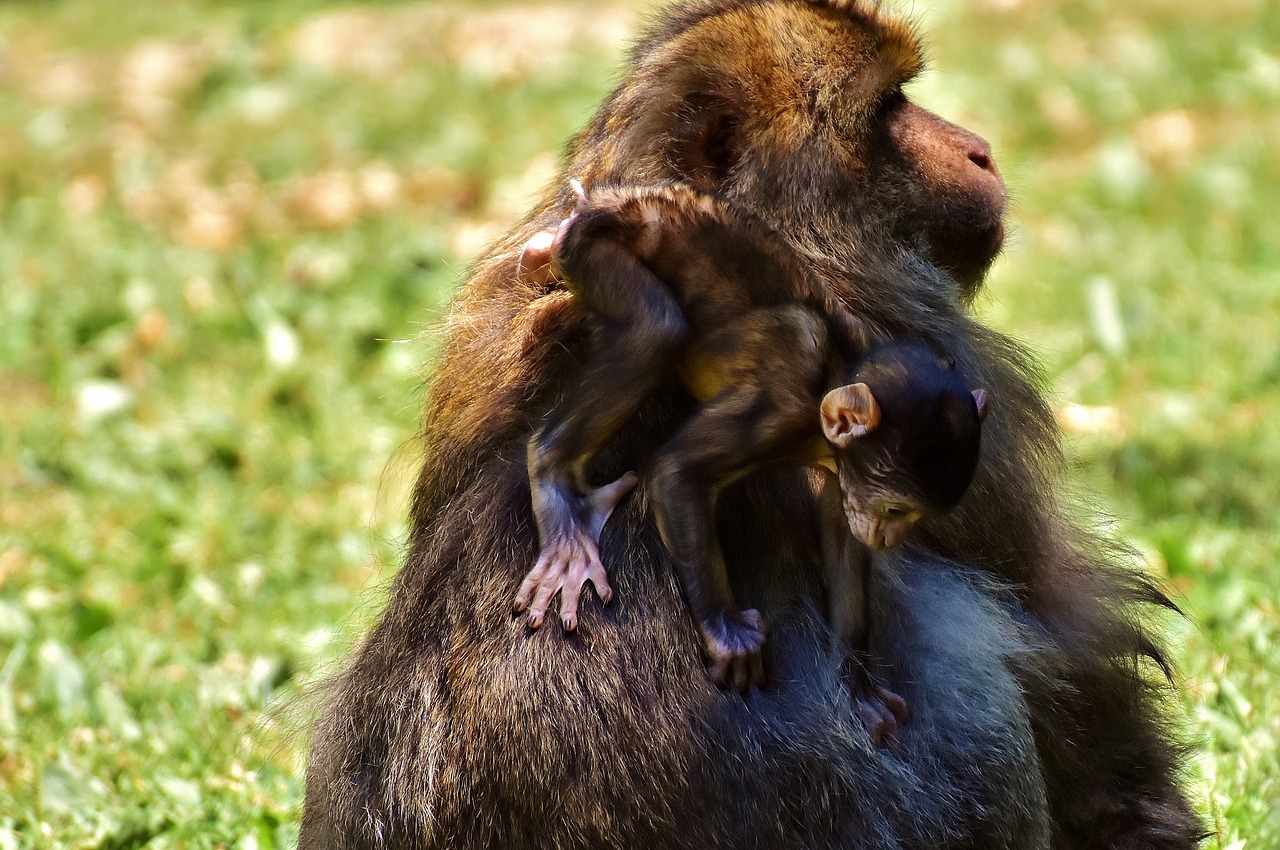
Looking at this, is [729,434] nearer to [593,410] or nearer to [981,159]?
[593,410]

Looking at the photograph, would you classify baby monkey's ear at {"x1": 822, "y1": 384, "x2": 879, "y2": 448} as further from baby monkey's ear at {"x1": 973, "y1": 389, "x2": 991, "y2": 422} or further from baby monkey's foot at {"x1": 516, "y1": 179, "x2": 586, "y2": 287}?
baby monkey's foot at {"x1": 516, "y1": 179, "x2": 586, "y2": 287}

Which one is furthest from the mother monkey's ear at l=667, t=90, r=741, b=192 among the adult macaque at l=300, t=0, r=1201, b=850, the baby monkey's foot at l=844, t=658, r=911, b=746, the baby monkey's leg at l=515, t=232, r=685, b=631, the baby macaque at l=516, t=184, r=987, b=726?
the baby monkey's foot at l=844, t=658, r=911, b=746

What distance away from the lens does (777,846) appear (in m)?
2.88

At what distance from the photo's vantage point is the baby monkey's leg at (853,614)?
2926 mm

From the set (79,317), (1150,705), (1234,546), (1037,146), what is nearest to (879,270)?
(1150,705)

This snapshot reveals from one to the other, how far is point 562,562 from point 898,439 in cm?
65

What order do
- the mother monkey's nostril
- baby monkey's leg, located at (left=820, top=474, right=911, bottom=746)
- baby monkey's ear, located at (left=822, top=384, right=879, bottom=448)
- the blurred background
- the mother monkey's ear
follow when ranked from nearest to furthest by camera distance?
1. baby monkey's ear, located at (left=822, top=384, right=879, bottom=448)
2. baby monkey's leg, located at (left=820, top=474, right=911, bottom=746)
3. the mother monkey's ear
4. the mother monkey's nostril
5. the blurred background

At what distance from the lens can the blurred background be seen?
4.59m

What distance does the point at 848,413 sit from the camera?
106 inches

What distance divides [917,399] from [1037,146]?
7126mm

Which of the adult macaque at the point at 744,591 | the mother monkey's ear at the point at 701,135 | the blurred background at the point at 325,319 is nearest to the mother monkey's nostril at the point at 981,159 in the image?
the adult macaque at the point at 744,591

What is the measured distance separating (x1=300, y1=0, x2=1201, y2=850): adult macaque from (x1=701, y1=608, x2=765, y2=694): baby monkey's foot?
0.04 metres

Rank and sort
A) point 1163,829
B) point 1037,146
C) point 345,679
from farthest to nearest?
point 1037,146
point 1163,829
point 345,679

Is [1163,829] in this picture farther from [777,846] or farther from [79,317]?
[79,317]
